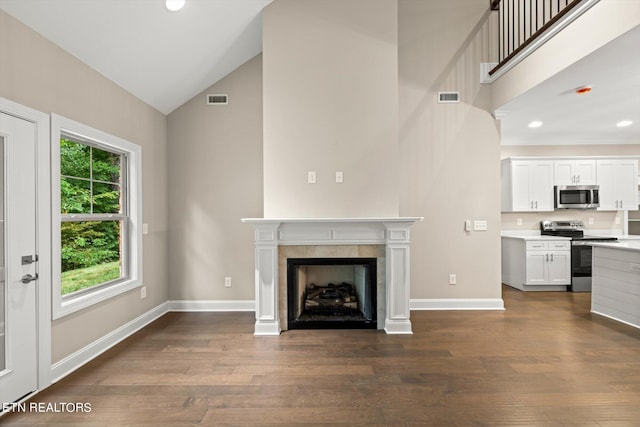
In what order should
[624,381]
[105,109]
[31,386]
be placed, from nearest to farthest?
[31,386], [624,381], [105,109]

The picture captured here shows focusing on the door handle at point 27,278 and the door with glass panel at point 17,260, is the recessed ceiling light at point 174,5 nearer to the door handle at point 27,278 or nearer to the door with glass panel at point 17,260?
the door with glass panel at point 17,260

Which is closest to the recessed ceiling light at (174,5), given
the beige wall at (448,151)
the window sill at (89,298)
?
the window sill at (89,298)

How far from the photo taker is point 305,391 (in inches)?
97.3

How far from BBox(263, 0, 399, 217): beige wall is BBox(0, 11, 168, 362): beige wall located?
1.45 metres

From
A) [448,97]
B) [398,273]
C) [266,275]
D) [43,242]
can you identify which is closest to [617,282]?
[398,273]

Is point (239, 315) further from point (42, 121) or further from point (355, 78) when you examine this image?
point (355, 78)

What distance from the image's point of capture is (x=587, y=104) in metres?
4.27

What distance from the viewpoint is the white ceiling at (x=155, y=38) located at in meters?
2.54

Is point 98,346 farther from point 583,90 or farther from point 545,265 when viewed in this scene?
point 545,265

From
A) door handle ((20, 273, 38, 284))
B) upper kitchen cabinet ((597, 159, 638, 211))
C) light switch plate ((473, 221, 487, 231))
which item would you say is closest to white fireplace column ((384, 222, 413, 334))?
light switch plate ((473, 221, 487, 231))

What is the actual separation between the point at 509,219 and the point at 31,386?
6.64m

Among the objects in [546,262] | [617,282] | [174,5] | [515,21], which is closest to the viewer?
[174,5]

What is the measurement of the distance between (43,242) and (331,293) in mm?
2725

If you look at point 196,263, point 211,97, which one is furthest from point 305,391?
point 211,97
